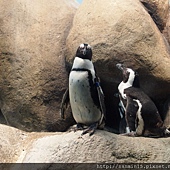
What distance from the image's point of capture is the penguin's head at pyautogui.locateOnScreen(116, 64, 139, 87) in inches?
193

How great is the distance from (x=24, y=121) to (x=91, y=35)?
1.31 metres

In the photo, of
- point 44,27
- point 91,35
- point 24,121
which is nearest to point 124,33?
point 91,35

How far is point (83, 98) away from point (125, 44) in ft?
4.93

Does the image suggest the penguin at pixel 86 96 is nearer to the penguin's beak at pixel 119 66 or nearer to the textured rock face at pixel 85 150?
the textured rock face at pixel 85 150

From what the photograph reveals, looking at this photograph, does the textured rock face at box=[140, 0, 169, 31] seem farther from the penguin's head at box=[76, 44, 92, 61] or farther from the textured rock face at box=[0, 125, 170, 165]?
the textured rock face at box=[0, 125, 170, 165]

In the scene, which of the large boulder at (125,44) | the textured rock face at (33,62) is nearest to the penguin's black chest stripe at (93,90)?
the large boulder at (125,44)

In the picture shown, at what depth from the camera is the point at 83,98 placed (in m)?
3.73

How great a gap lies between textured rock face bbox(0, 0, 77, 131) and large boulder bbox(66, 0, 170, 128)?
295 mm

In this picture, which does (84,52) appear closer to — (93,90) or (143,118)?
(93,90)

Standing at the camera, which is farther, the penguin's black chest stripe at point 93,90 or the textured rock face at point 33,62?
the textured rock face at point 33,62

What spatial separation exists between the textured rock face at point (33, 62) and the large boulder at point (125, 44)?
30 centimetres

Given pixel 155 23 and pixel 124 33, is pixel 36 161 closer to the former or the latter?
pixel 124 33

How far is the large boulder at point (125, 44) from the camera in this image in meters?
5.03

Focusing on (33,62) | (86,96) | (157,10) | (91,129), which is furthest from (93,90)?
(157,10)
